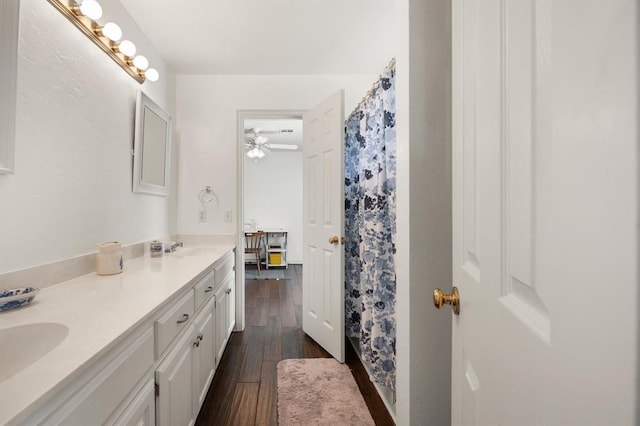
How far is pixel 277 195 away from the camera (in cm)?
605

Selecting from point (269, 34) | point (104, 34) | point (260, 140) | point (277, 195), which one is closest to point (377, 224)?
point (269, 34)

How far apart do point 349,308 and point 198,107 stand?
226 cm

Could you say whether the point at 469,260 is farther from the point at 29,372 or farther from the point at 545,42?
the point at 29,372

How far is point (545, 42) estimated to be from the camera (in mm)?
345

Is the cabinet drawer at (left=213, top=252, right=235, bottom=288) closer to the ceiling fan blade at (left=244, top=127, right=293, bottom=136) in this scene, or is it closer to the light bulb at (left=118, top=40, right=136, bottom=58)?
the light bulb at (left=118, top=40, right=136, bottom=58)

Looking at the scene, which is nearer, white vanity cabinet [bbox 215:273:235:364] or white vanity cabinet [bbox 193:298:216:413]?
white vanity cabinet [bbox 193:298:216:413]

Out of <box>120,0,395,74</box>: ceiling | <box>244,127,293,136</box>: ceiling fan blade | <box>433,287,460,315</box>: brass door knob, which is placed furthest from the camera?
<box>244,127,293,136</box>: ceiling fan blade

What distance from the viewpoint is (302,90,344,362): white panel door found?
2.15 metres

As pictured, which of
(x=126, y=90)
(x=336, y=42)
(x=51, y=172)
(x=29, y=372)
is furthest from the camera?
(x=336, y=42)

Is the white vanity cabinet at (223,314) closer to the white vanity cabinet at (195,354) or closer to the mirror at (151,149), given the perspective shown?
the white vanity cabinet at (195,354)

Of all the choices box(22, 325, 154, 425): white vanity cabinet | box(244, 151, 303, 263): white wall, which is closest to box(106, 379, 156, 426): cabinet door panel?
box(22, 325, 154, 425): white vanity cabinet

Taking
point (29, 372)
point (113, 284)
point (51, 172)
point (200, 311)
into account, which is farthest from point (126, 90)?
point (29, 372)

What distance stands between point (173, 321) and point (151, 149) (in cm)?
146

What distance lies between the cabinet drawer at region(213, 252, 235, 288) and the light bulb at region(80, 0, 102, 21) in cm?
144
